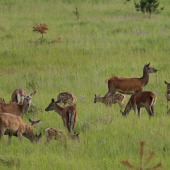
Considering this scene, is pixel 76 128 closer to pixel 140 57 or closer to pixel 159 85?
pixel 159 85

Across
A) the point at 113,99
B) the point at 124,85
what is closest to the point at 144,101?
the point at 113,99

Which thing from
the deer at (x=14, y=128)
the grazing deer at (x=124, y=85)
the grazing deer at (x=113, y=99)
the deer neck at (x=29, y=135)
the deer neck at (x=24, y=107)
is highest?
the grazing deer at (x=124, y=85)

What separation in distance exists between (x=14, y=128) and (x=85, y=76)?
6431mm

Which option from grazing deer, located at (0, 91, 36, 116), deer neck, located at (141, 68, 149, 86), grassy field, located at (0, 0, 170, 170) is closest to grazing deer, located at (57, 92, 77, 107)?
grassy field, located at (0, 0, 170, 170)

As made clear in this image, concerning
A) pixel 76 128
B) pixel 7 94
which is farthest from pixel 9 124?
pixel 7 94

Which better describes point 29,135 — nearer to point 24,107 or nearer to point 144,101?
point 24,107

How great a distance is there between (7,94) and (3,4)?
24.6 m

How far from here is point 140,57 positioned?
52.2 feet

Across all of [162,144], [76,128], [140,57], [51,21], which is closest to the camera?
[162,144]

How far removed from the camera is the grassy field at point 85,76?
6207 mm

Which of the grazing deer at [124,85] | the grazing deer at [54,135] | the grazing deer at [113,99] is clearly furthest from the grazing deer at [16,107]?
the grazing deer at [124,85]

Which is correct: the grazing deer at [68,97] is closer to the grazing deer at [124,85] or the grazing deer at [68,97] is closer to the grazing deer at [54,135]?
the grazing deer at [124,85]

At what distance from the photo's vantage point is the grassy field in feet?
20.4

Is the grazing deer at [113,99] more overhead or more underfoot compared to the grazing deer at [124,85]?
more underfoot
